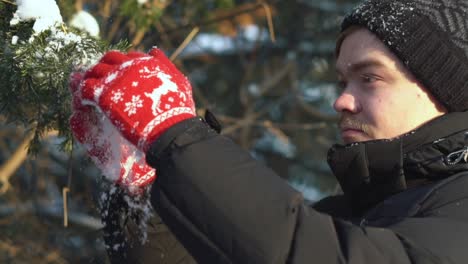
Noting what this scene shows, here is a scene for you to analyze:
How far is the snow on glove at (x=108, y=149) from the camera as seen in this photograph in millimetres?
1687

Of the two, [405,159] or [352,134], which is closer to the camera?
[405,159]

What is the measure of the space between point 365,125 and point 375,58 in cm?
19

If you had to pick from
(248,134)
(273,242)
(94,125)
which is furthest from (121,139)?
(248,134)

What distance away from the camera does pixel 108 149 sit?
1720 mm

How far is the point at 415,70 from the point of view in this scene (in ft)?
6.55

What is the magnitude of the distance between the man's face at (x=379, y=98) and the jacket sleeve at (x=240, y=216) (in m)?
0.58

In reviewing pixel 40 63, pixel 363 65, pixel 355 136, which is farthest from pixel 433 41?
pixel 40 63

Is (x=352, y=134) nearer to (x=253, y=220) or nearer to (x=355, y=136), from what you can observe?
(x=355, y=136)

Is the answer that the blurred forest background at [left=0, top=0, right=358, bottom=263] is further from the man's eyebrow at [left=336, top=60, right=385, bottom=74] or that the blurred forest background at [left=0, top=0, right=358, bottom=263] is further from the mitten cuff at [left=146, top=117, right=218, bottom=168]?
the mitten cuff at [left=146, top=117, right=218, bottom=168]

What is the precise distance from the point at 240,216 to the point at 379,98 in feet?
2.51

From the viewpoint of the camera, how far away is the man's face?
1.95 metres

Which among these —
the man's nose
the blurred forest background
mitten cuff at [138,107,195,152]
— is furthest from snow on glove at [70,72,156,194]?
the blurred forest background

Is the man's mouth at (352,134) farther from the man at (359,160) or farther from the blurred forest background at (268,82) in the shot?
the blurred forest background at (268,82)

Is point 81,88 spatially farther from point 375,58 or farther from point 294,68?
point 294,68
